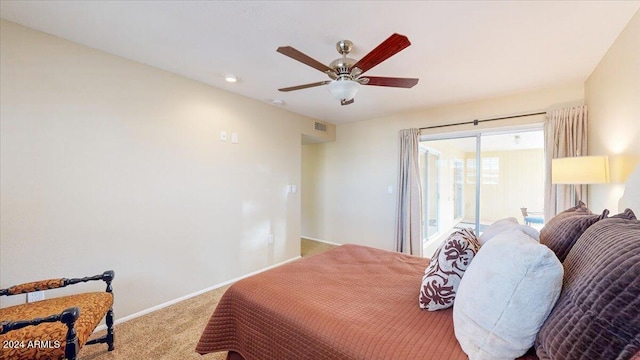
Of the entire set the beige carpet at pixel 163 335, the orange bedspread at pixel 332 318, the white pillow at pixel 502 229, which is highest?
the white pillow at pixel 502 229

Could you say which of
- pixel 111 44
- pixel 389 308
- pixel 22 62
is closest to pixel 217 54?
pixel 111 44

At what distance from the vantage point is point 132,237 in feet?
7.54

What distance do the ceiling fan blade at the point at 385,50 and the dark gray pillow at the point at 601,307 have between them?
125 cm

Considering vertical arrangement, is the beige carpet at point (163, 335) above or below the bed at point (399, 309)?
below

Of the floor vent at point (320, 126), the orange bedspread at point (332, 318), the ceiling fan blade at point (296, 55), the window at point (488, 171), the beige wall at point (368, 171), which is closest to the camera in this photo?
the orange bedspread at point (332, 318)

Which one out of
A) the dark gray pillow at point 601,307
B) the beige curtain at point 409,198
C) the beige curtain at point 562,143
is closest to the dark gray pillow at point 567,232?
the dark gray pillow at point 601,307

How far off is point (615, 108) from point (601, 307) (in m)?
2.17

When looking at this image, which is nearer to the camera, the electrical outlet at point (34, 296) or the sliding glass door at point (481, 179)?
the electrical outlet at point (34, 296)

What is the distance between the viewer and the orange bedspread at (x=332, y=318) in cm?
103

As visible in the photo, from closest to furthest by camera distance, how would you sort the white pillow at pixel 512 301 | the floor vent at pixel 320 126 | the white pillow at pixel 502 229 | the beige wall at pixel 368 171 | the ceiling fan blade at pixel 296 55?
the white pillow at pixel 512 301
the white pillow at pixel 502 229
the ceiling fan blade at pixel 296 55
the beige wall at pixel 368 171
the floor vent at pixel 320 126

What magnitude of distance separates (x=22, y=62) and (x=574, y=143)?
202 inches

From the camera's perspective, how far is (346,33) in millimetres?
1829

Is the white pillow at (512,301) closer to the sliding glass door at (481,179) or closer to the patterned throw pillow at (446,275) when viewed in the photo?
the patterned throw pillow at (446,275)

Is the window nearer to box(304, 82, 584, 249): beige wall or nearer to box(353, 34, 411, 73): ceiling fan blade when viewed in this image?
box(304, 82, 584, 249): beige wall
